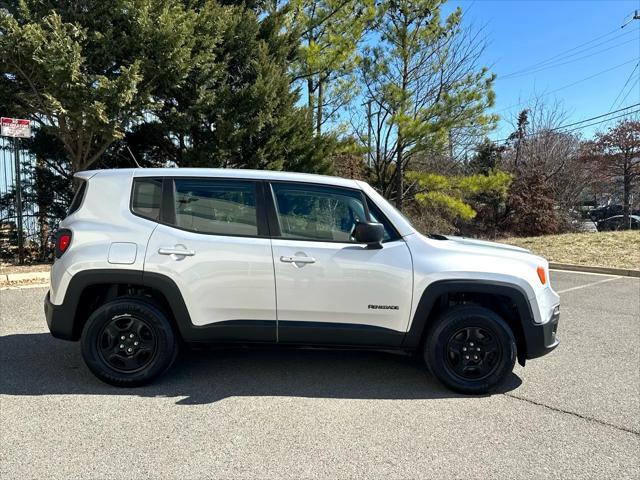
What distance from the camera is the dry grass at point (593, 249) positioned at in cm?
1248

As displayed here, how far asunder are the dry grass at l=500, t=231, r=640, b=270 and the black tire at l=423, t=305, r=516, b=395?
30.8 feet

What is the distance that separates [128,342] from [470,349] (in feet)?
9.02

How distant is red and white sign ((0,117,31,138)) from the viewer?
28.7ft

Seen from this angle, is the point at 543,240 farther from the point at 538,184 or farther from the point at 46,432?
the point at 46,432

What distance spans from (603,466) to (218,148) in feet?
30.2

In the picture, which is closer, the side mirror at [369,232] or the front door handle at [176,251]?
the side mirror at [369,232]

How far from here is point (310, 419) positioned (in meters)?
3.58

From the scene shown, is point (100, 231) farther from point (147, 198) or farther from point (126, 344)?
point (126, 344)

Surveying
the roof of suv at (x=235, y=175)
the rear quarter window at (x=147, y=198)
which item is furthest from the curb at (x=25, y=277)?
the rear quarter window at (x=147, y=198)

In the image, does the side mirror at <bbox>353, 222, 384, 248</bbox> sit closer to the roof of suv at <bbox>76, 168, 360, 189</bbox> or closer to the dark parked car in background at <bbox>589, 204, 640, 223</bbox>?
the roof of suv at <bbox>76, 168, 360, 189</bbox>

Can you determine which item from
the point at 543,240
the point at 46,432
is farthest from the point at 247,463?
the point at 543,240

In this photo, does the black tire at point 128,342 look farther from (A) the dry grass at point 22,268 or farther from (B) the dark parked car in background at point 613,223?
(B) the dark parked car in background at point 613,223

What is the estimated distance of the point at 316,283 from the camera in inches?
155

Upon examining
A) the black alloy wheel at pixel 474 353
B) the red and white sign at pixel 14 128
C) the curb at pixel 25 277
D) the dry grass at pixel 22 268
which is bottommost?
the black alloy wheel at pixel 474 353
